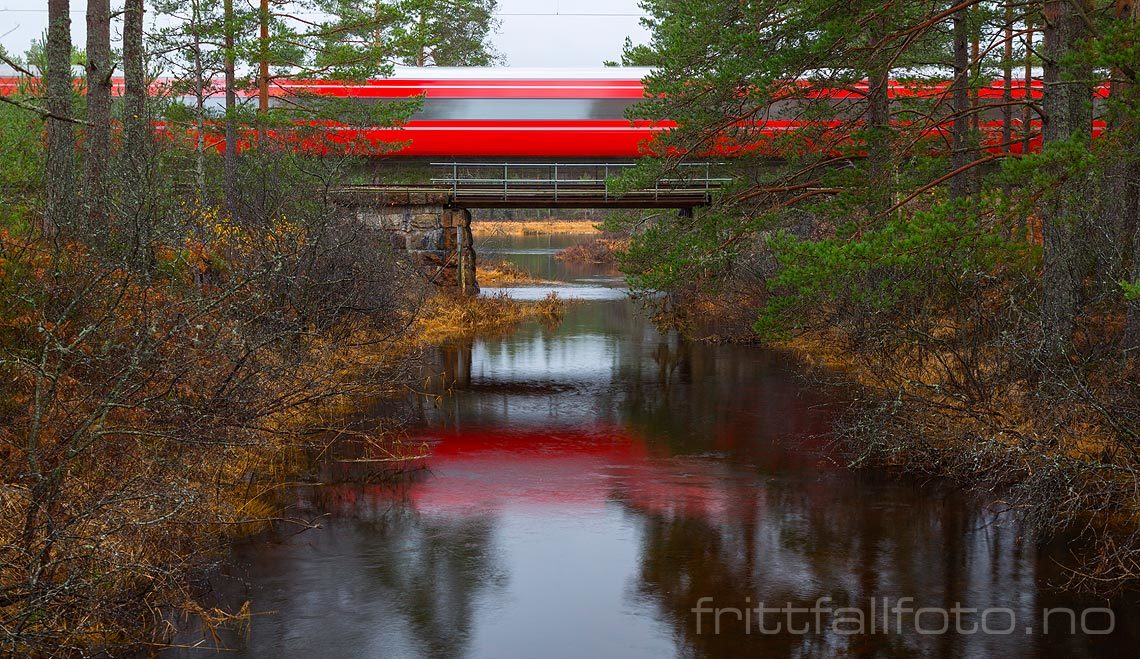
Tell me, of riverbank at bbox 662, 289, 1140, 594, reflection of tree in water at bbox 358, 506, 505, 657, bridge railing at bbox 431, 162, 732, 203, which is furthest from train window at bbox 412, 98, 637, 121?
reflection of tree in water at bbox 358, 506, 505, 657

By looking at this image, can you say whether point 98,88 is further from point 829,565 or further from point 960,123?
point 960,123

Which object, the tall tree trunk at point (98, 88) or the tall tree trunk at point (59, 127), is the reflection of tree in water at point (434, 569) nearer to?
the tall tree trunk at point (59, 127)

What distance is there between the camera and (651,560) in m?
7.85

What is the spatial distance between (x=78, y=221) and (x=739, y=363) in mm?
11139

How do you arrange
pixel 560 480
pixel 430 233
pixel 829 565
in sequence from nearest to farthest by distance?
pixel 829 565
pixel 560 480
pixel 430 233

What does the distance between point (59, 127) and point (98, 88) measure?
0.72 metres

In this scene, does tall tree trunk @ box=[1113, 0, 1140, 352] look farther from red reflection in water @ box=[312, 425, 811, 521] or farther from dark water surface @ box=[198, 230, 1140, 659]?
red reflection in water @ box=[312, 425, 811, 521]

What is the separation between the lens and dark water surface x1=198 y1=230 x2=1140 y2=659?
644 centimetres

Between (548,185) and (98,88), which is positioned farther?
(548,185)

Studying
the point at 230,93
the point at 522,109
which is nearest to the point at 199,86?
the point at 230,93

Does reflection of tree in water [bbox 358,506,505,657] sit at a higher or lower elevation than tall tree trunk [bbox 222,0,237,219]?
lower

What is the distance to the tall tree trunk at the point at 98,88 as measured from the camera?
41.2ft

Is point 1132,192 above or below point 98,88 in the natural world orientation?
below

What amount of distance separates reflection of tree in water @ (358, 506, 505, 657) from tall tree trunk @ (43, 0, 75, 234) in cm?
434
